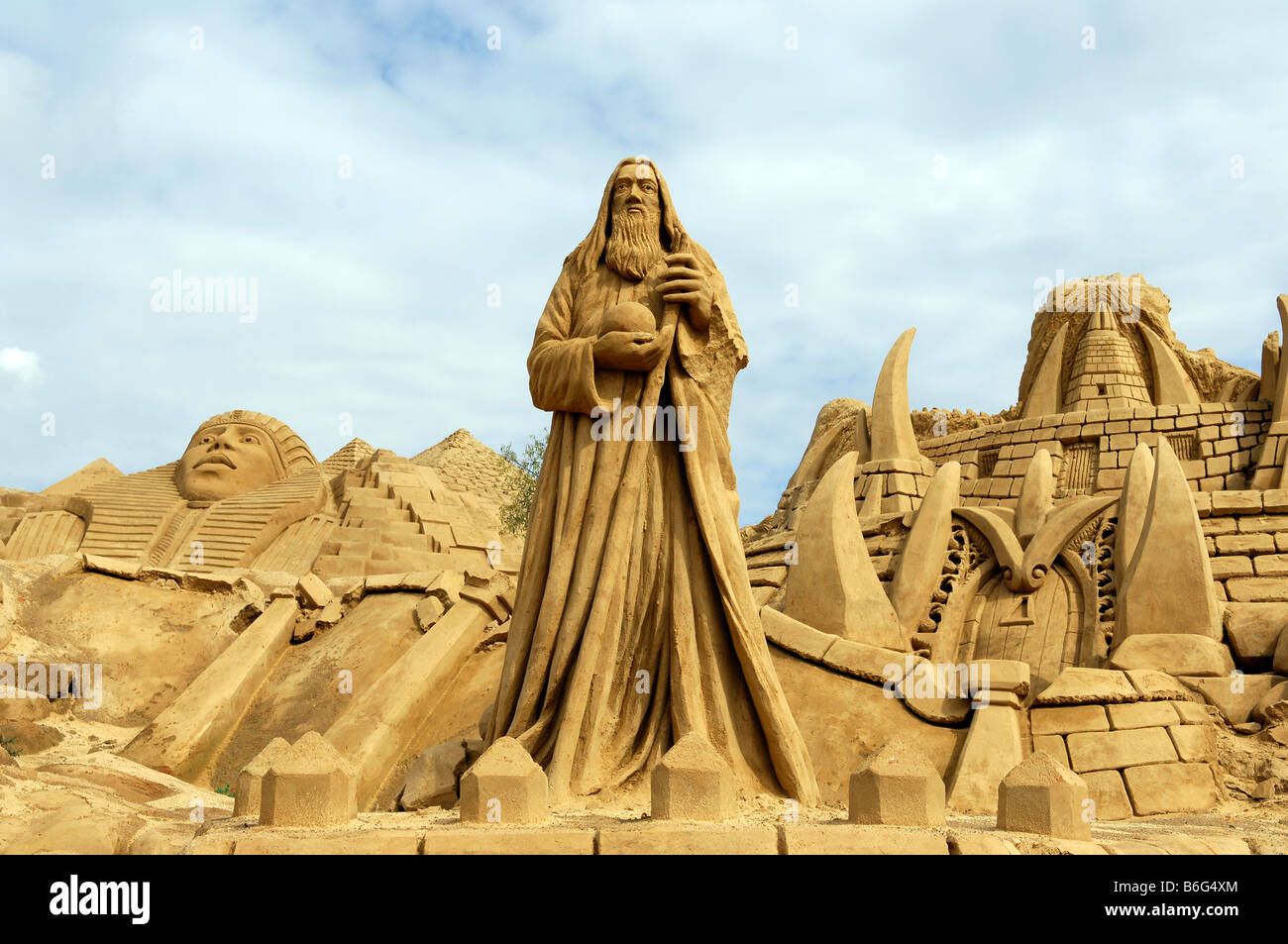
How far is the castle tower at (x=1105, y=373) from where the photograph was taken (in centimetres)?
1764

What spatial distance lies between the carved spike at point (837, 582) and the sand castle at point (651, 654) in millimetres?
23

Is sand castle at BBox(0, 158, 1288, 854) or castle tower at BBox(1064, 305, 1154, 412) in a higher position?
castle tower at BBox(1064, 305, 1154, 412)

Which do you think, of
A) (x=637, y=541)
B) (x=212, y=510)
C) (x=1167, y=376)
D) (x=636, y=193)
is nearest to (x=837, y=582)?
(x=637, y=541)

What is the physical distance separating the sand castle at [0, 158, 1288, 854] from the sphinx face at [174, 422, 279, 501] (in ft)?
1.67

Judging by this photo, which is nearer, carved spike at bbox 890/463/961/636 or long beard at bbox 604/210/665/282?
long beard at bbox 604/210/665/282

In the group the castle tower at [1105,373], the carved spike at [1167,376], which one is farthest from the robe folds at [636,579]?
the carved spike at [1167,376]

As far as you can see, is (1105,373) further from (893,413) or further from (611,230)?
(611,230)

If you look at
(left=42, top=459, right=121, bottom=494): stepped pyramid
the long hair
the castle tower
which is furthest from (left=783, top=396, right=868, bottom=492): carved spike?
the long hair

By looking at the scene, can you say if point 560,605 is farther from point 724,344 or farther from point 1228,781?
point 1228,781

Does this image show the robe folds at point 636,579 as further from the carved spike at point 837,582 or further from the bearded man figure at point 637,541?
the carved spike at point 837,582

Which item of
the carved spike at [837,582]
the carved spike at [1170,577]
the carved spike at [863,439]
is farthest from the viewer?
the carved spike at [863,439]

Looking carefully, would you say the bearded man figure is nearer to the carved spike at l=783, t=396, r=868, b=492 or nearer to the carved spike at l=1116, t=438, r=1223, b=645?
the carved spike at l=1116, t=438, r=1223, b=645

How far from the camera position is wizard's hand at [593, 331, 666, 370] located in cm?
514

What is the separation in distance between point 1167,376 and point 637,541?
15.0 meters
